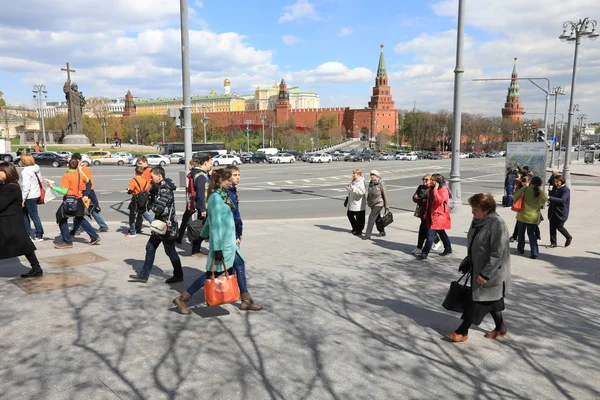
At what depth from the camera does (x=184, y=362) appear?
4.12 meters

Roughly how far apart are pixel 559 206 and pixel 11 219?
9331 millimetres

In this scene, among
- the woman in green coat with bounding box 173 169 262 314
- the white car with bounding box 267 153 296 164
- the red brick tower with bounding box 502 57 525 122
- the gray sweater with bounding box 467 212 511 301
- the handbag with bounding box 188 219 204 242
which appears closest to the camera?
the gray sweater with bounding box 467 212 511 301

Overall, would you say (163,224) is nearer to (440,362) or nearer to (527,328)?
(440,362)

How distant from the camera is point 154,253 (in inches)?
248

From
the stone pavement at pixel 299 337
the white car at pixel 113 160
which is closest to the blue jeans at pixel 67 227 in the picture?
the stone pavement at pixel 299 337

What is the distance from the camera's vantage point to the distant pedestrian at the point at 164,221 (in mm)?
6039

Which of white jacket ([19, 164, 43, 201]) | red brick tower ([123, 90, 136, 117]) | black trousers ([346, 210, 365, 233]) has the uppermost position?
red brick tower ([123, 90, 136, 117])

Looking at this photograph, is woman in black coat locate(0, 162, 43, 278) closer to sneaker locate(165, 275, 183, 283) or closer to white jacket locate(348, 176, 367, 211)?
sneaker locate(165, 275, 183, 283)

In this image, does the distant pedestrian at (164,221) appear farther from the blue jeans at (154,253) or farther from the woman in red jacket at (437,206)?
the woman in red jacket at (437,206)

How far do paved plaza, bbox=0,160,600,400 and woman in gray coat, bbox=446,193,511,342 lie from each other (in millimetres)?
394

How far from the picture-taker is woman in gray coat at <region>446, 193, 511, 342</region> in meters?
4.36

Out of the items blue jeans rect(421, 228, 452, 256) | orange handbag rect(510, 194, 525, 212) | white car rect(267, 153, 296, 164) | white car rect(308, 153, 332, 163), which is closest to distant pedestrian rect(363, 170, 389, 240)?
blue jeans rect(421, 228, 452, 256)

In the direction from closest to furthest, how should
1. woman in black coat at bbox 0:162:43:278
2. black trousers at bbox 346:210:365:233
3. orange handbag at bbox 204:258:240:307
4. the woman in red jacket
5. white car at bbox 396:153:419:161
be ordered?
orange handbag at bbox 204:258:240:307, woman in black coat at bbox 0:162:43:278, the woman in red jacket, black trousers at bbox 346:210:365:233, white car at bbox 396:153:419:161

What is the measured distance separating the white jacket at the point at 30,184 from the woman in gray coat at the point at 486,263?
7.81 meters
